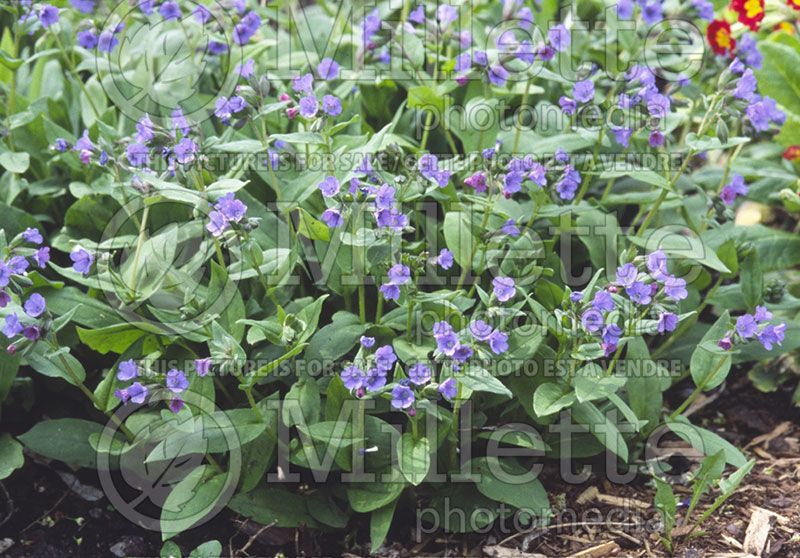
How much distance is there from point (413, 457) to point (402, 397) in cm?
24

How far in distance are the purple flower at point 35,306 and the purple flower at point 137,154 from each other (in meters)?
0.55

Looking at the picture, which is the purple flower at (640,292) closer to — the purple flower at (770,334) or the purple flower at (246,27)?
the purple flower at (770,334)

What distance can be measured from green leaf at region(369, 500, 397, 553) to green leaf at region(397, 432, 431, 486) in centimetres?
17

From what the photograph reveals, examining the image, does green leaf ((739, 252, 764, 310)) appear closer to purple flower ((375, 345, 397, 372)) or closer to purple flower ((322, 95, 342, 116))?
purple flower ((375, 345, 397, 372))

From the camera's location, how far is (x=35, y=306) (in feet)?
8.68

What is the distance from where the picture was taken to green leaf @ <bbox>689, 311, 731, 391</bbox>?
9.71 feet

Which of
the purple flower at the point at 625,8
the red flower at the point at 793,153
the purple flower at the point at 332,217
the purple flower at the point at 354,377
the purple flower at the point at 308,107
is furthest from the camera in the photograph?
the red flower at the point at 793,153

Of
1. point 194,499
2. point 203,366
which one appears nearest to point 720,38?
point 203,366

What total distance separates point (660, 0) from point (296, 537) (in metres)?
2.45

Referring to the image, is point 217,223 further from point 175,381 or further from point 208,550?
point 208,550

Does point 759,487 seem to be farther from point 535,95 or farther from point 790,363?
point 535,95

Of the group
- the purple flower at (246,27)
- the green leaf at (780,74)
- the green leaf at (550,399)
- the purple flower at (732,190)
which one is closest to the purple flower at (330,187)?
the green leaf at (550,399)

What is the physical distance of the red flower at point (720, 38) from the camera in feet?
11.9

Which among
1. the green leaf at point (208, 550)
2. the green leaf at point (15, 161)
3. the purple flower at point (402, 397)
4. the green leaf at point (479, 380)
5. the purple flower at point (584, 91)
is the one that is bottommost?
the green leaf at point (208, 550)
